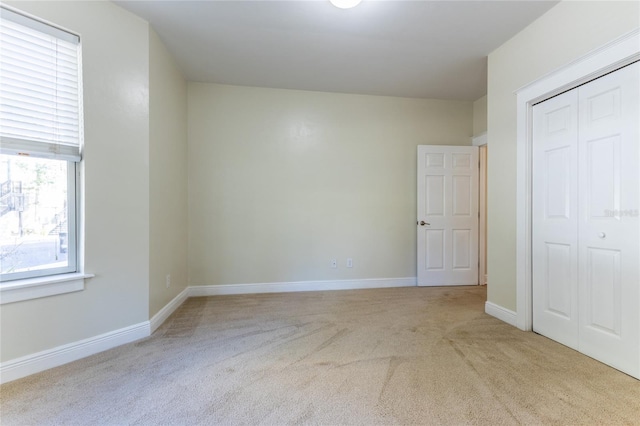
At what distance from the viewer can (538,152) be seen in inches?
93.8

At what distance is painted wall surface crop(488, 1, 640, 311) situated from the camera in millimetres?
1930

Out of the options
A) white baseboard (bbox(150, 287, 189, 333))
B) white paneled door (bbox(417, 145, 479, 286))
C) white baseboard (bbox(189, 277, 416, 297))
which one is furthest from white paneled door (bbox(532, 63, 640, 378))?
white baseboard (bbox(150, 287, 189, 333))

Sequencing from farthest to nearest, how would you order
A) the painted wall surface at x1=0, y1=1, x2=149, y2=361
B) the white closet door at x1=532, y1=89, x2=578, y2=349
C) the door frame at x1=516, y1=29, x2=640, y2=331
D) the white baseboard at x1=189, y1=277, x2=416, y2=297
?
the white baseboard at x1=189, y1=277, x2=416, y2=297 < the door frame at x1=516, y1=29, x2=640, y2=331 < the white closet door at x1=532, y1=89, x2=578, y2=349 < the painted wall surface at x1=0, y1=1, x2=149, y2=361

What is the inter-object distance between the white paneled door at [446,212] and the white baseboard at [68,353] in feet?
11.0

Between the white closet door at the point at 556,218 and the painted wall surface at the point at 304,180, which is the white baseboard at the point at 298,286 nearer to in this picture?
the painted wall surface at the point at 304,180

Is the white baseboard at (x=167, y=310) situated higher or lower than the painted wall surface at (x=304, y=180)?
lower

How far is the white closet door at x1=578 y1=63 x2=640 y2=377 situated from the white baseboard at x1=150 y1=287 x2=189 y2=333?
3.43 m

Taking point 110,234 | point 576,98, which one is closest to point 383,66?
point 576,98

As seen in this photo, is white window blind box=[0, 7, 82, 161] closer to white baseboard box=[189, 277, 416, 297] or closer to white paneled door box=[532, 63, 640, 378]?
white baseboard box=[189, 277, 416, 297]

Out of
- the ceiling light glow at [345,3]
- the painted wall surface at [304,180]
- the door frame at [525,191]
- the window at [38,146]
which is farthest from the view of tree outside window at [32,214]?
the door frame at [525,191]

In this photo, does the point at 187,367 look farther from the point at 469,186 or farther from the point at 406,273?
the point at 469,186

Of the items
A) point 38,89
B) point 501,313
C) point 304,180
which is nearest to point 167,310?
point 38,89

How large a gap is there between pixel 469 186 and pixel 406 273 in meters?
1.52

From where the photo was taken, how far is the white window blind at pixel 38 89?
1734mm
